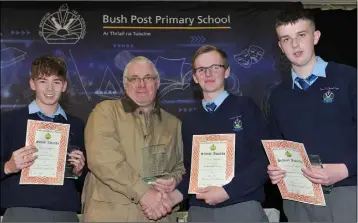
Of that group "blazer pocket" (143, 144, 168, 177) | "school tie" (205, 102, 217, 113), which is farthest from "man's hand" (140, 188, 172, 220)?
"school tie" (205, 102, 217, 113)

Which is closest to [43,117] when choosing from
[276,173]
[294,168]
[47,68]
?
[47,68]

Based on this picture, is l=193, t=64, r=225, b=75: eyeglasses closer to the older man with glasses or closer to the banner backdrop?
the older man with glasses

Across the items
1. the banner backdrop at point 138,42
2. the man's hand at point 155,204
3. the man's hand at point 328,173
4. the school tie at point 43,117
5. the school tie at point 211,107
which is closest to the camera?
the man's hand at point 328,173

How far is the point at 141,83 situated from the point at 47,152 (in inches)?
31.7

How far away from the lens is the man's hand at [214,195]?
287 cm

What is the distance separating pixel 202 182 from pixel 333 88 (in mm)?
1029

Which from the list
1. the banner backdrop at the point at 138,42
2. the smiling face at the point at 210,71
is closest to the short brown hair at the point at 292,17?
the smiling face at the point at 210,71

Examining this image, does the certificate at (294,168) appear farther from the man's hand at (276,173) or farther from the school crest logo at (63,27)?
the school crest logo at (63,27)

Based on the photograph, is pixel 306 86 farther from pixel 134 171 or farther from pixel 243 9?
pixel 243 9

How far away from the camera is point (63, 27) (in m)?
5.38

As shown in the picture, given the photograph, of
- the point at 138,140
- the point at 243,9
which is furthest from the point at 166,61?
the point at 138,140

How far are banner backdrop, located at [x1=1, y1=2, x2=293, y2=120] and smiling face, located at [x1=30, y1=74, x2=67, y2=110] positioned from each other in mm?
2122

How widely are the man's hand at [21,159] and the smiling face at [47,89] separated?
0.35 m

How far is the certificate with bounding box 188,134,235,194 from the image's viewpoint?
2934 mm
